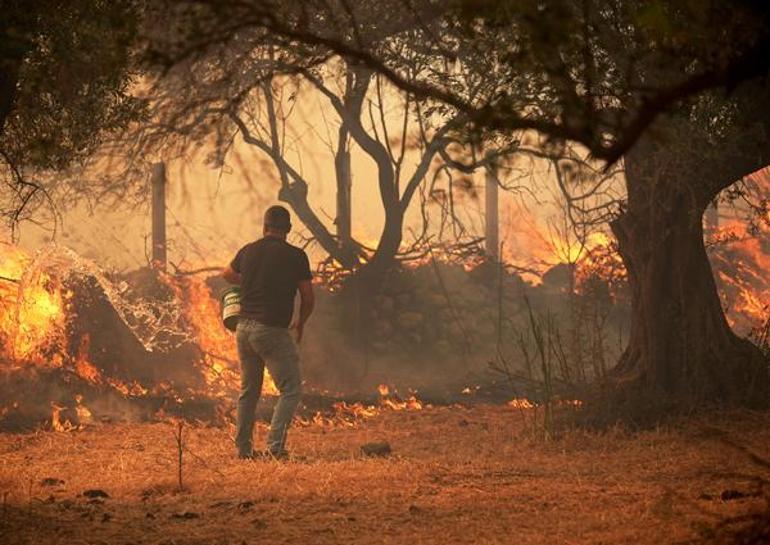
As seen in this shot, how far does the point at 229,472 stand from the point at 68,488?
1.19 m

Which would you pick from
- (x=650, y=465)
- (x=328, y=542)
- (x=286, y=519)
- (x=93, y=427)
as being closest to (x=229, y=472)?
(x=286, y=519)

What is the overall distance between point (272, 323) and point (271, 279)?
37 centimetres

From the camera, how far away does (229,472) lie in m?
8.75

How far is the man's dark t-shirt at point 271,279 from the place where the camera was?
9602mm

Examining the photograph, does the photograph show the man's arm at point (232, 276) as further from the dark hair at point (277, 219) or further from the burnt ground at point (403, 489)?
the burnt ground at point (403, 489)

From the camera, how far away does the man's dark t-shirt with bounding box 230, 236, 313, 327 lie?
960 centimetres

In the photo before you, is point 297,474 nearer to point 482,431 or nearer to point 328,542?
point 328,542

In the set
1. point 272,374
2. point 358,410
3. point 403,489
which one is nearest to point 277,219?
point 272,374

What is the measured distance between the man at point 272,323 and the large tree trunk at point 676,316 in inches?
144

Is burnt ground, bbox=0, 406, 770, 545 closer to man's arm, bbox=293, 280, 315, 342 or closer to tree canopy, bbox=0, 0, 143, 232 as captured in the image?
man's arm, bbox=293, 280, 315, 342

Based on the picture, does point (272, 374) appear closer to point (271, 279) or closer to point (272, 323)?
point (272, 323)

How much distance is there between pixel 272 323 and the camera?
9.56 m

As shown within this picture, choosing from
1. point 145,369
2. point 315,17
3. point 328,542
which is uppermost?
point 315,17

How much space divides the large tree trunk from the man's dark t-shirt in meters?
3.74
